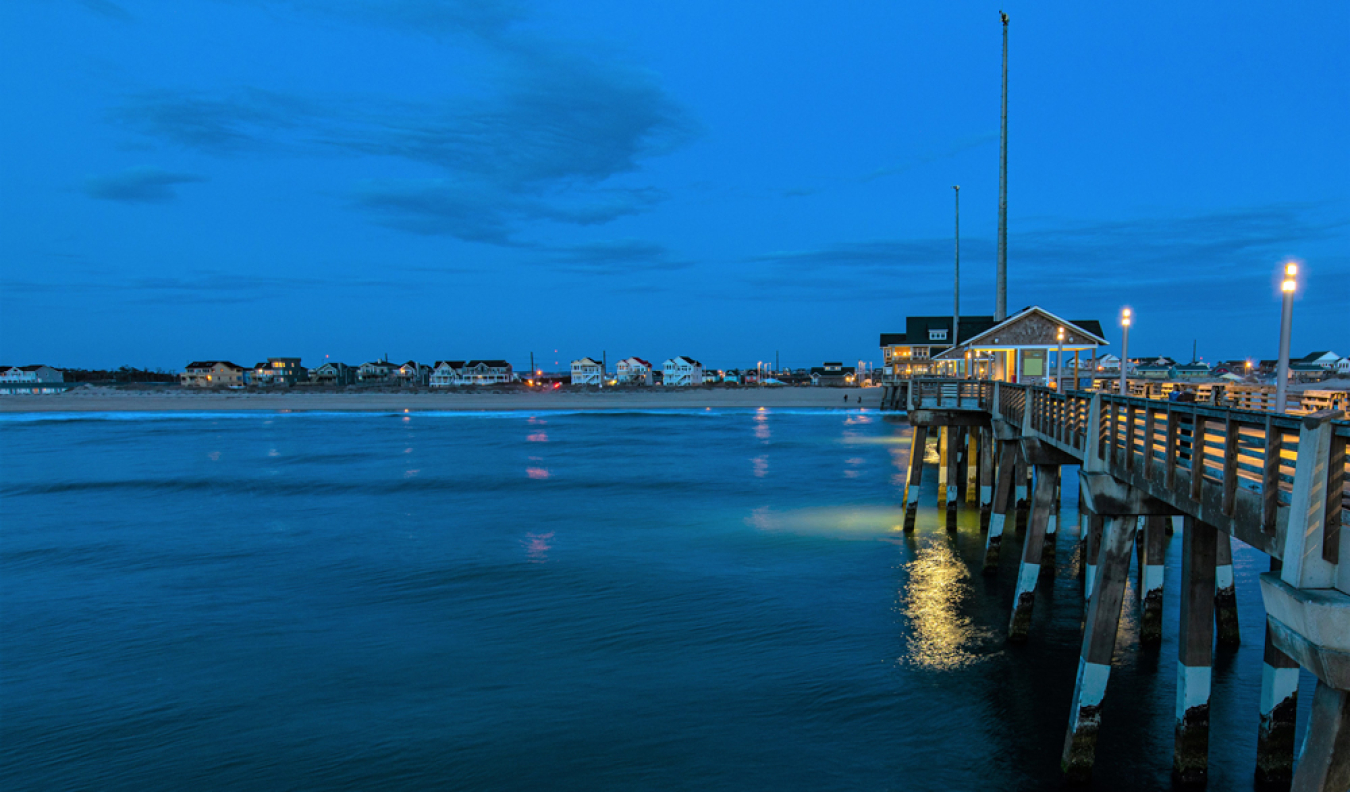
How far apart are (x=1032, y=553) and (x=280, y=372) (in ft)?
661

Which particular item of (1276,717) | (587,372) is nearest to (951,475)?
(1276,717)

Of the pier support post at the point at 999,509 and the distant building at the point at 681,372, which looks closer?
the pier support post at the point at 999,509

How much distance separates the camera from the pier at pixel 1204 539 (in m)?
5.77

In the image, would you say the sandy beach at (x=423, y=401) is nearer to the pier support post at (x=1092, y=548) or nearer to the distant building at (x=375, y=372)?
the distant building at (x=375, y=372)

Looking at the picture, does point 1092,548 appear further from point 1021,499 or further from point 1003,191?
point 1003,191

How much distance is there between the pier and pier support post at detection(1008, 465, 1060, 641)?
3 cm

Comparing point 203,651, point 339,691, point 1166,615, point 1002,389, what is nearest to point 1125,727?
point 1166,615

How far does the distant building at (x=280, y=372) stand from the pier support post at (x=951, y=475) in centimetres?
18058

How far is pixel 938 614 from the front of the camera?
17078 millimetres

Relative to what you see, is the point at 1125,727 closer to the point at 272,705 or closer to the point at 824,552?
the point at 824,552

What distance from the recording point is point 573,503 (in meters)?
32.9

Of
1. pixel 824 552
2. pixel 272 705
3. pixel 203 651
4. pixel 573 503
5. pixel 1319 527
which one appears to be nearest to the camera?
pixel 1319 527

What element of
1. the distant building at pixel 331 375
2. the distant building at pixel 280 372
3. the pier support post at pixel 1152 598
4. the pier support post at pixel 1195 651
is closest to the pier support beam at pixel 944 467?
the pier support post at pixel 1152 598

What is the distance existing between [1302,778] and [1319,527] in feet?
6.04
